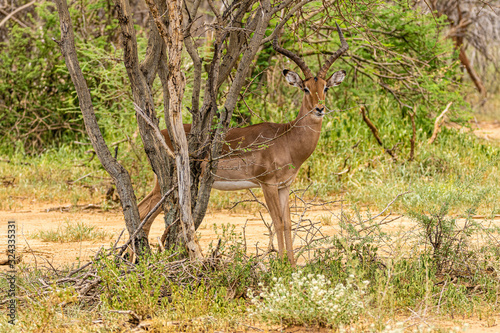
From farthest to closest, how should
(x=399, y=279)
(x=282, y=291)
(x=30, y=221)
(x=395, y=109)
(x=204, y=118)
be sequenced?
(x=395, y=109), (x=30, y=221), (x=204, y=118), (x=399, y=279), (x=282, y=291)

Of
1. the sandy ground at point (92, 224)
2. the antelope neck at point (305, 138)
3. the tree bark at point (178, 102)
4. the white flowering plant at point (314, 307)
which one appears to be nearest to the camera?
the white flowering plant at point (314, 307)

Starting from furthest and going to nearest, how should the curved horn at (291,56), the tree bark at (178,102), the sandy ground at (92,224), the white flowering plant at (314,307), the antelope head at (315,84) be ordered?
the sandy ground at (92,224) → the antelope head at (315,84) → the curved horn at (291,56) → the tree bark at (178,102) → the white flowering plant at (314,307)

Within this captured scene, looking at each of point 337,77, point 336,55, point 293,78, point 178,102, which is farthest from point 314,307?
point 337,77

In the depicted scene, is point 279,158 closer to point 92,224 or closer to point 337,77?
point 337,77

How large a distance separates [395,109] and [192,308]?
27.0 ft

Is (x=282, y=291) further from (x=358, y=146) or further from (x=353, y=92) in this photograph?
(x=353, y=92)

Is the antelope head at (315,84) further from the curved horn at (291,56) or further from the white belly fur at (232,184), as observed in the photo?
the white belly fur at (232,184)

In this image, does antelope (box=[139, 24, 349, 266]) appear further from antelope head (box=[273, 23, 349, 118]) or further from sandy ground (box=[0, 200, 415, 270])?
sandy ground (box=[0, 200, 415, 270])

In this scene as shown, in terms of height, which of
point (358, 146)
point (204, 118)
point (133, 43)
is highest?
point (133, 43)

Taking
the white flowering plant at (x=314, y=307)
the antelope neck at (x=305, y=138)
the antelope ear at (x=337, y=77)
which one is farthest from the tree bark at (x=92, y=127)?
the antelope ear at (x=337, y=77)

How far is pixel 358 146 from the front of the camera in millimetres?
9820

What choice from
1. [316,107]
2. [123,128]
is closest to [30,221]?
[123,128]

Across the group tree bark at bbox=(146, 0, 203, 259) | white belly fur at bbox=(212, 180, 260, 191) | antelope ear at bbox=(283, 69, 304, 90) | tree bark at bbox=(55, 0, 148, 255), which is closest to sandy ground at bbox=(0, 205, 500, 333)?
white belly fur at bbox=(212, 180, 260, 191)

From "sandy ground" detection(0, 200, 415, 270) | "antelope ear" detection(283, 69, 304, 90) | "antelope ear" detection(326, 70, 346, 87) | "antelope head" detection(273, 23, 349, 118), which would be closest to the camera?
"antelope head" detection(273, 23, 349, 118)
